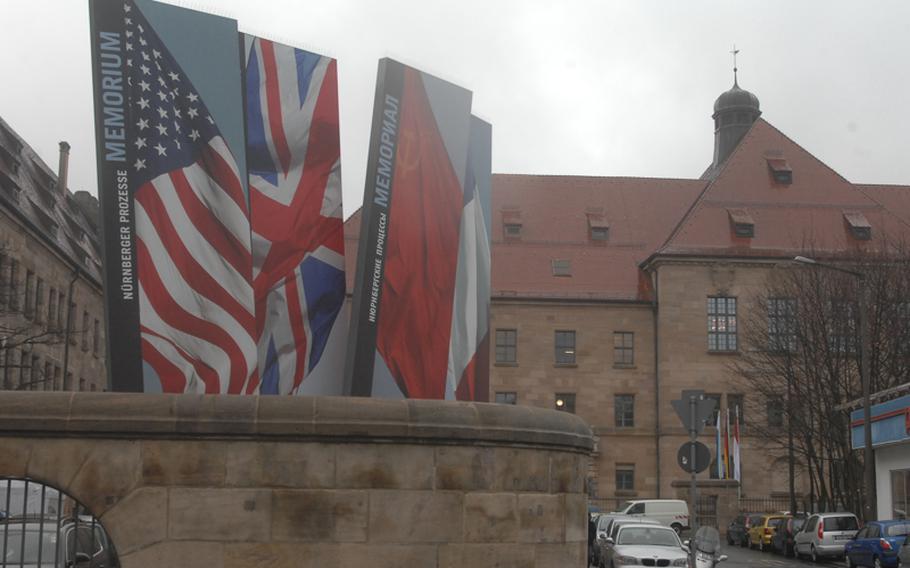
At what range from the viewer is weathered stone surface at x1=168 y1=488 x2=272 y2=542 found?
10.6 m

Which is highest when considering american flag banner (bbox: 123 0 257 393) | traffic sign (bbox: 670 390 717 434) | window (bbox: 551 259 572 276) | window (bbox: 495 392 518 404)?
window (bbox: 551 259 572 276)

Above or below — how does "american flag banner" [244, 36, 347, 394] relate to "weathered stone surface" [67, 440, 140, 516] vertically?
above

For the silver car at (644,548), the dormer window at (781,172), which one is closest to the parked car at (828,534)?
the silver car at (644,548)

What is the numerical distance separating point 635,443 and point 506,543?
5436 cm

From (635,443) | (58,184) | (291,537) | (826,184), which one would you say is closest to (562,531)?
(291,537)

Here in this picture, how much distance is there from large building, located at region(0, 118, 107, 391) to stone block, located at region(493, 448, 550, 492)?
33.6 m

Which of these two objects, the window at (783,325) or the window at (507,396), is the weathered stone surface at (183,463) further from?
the window at (507,396)

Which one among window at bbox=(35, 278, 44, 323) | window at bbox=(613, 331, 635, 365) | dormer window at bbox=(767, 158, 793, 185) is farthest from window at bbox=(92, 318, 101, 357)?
dormer window at bbox=(767, 158, 793, 185)

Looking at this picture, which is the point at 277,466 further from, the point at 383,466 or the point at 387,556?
the point at 387,556

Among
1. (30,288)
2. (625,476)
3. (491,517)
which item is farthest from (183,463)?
(625,476)

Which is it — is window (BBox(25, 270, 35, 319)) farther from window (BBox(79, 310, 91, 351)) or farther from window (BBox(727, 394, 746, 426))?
window (BBox(727, 394, 746, 426))

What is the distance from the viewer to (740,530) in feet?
161

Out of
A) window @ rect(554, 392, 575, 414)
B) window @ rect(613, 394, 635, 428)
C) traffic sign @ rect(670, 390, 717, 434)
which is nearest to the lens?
traffic sign @ rect(670, 390, 717, 434)

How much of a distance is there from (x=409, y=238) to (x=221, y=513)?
6.57 m
